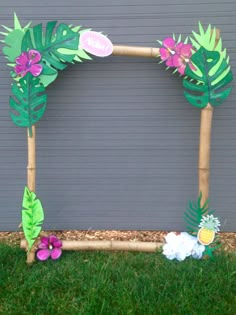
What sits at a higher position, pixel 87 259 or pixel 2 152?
pixel 2 152

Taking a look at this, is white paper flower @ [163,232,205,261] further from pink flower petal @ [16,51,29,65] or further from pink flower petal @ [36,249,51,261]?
pink flower petal @ [16,51,29,65]

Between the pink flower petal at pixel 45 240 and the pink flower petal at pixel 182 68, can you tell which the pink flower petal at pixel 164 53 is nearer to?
the pink flower petal at pixel 182 68

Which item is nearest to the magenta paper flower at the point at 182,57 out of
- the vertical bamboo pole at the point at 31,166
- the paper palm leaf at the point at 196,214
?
the paper palm leaf at the point at 196,214

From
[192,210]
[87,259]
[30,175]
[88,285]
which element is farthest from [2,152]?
[192,210]

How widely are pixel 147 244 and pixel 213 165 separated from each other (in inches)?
35.8

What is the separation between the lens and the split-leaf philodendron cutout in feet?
11.1

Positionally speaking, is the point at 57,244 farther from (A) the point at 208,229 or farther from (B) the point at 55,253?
(A) the point at 208,229

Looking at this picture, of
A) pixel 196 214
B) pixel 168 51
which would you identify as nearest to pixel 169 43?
pixel 168 51

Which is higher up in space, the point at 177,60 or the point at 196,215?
the point at 177,60

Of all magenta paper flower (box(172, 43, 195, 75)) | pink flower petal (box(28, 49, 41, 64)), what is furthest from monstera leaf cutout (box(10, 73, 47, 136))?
magenta paper flower (box(172, 43, 195, 75))

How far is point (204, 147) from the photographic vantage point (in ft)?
11.6

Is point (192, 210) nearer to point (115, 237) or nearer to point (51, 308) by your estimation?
point (115, 237)

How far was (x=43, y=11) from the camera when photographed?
3725mm

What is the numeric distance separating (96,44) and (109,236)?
1.67 m
